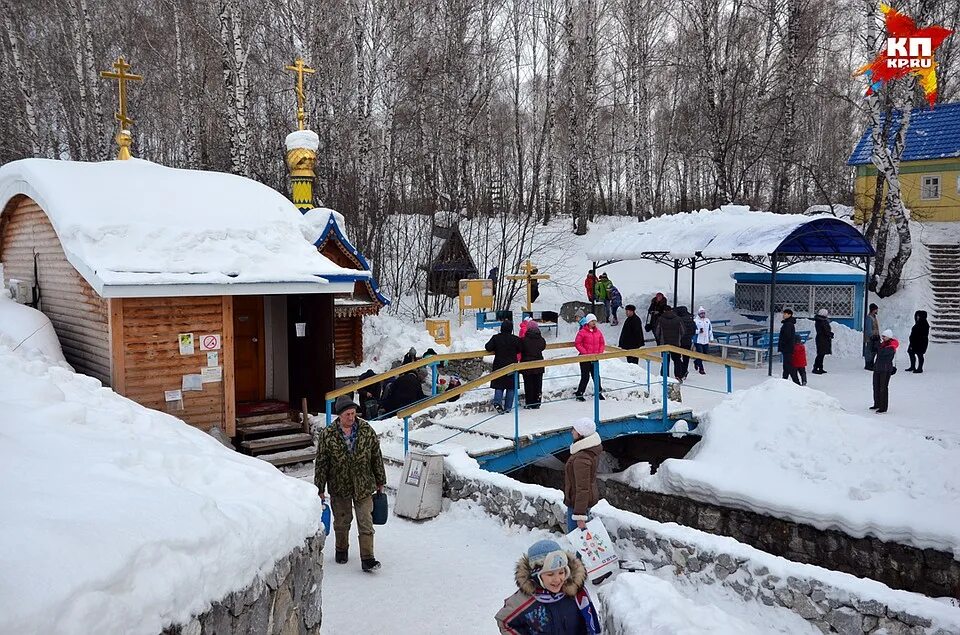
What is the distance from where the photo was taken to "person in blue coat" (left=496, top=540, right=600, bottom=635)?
12.5 ft

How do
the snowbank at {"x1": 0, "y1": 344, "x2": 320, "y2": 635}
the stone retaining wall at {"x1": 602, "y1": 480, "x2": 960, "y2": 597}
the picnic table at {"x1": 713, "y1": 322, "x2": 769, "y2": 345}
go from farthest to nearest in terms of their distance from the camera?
the picnic table at {"x1": 713, "y1": 322, "x2": 769, "y2": 345}
the stone retaining wall at {"x1": 602, "y1": 480, "x2": 960, "y2": 597}
the snowbank at {"x1": 0, "y1": 344, "x2": 320, "y2": 635}

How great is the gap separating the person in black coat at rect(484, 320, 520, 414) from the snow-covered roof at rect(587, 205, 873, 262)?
689cm

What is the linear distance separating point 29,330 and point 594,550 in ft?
26.8

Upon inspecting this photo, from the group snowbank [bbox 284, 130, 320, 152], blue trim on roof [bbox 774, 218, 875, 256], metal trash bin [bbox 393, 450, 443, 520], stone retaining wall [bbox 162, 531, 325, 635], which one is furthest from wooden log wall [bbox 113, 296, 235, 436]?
blue trim on roof [bbox 774, 218, 875, 256]

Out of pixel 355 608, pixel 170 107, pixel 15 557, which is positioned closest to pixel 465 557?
pixel 355 608

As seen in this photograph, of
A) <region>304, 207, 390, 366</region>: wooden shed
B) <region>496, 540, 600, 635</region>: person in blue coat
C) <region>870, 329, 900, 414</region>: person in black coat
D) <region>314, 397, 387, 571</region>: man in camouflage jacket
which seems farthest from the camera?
<region>304, 207, 390, 366</region>: wooden shed

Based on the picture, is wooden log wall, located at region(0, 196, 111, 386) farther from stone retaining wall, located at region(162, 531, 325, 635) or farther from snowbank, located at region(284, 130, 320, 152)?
stone retaining wall, located at region(162, 531, 325, 635)

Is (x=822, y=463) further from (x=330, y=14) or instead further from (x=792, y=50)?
(x=330, y=14)

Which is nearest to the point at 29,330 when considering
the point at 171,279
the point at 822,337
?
the point at 171,279

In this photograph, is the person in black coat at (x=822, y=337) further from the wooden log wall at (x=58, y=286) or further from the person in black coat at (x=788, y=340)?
the wooden log wall at (x=58, y=286)

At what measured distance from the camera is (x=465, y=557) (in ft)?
24.5

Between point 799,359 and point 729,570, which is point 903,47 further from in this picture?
point 729,570

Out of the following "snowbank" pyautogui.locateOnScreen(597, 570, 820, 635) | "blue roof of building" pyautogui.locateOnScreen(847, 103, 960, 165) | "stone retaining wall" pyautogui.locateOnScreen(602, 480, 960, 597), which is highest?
"blue roof of building" pyautogui.locateOnScreen(847, 103, 960, 165)

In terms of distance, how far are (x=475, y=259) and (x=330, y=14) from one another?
29.2ft
